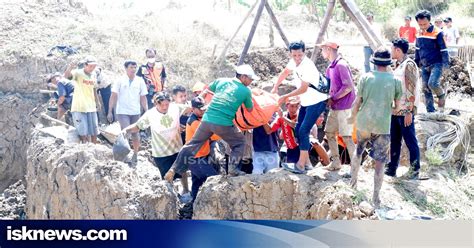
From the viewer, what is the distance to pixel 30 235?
6531 mm

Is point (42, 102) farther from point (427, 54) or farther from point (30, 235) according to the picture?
point (427, 54)

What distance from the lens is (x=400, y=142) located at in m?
7.42

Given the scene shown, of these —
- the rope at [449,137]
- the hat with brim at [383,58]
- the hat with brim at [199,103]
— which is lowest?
the rope at [449,137]

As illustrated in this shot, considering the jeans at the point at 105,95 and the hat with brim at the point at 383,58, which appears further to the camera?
the jeans at the point at 105,95

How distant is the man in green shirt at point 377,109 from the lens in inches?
257

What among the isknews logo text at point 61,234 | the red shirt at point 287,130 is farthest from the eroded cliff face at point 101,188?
the red shirt at point 287,130

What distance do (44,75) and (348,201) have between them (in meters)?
7.41

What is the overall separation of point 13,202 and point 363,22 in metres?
6.21

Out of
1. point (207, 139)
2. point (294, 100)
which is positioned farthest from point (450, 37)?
point (207, 139)

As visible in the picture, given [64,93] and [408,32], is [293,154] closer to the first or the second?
[64,93]

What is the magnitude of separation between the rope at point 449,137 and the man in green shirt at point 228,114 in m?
2.57

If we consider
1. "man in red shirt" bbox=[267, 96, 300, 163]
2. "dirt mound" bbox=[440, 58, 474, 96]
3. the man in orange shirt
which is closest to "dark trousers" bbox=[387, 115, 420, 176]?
"man in red shirt" bbox=[267, 96, 300, 163]

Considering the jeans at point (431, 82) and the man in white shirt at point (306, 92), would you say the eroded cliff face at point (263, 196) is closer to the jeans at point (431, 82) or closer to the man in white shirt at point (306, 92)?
Result: the man in white shirt at point (306, 92)

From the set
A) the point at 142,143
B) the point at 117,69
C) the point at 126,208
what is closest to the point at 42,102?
the point at 117,69
